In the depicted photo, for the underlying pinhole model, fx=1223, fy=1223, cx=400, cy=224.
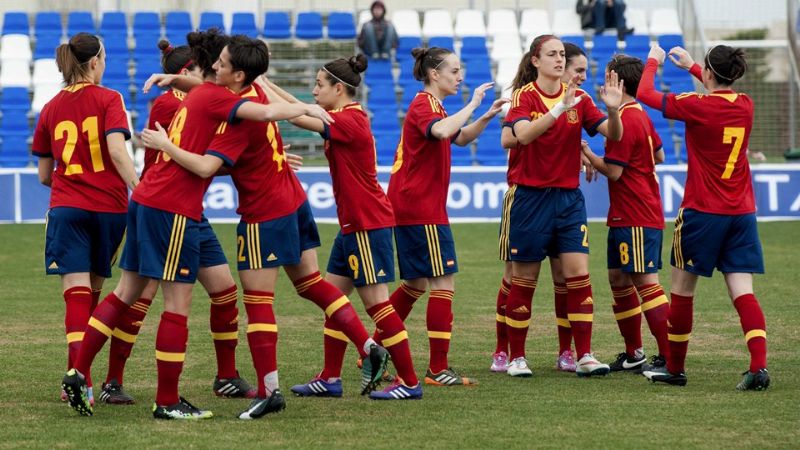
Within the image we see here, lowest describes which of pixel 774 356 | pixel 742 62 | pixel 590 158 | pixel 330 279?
pixel 774 356

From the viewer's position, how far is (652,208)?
827 cm

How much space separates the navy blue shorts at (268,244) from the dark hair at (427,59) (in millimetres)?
1598

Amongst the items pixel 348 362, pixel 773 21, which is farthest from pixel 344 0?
pixel 348 362

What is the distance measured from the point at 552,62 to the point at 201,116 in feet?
8.42

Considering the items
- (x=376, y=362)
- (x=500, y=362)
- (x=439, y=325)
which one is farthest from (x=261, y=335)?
(x=500, y=362)

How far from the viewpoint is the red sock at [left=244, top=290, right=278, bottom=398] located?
6.73 m

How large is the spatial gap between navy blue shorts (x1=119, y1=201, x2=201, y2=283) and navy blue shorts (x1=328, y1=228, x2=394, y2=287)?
45.8 inches

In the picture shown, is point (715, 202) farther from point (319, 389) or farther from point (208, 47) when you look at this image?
point (208, 47)

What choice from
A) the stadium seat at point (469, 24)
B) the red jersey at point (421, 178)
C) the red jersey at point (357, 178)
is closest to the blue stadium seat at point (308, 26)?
the stadium seat at point (469, 24)

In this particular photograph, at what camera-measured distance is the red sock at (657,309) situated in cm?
823

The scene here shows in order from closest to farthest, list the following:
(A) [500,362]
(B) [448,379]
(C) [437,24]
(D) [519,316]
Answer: (B) [448,379]
(D) [519,316]
(A) [500,362]
(C) [437,24]

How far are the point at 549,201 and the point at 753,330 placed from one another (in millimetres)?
1513

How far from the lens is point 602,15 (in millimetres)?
23891

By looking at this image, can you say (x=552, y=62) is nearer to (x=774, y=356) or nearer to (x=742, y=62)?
(x=742, y=62)
